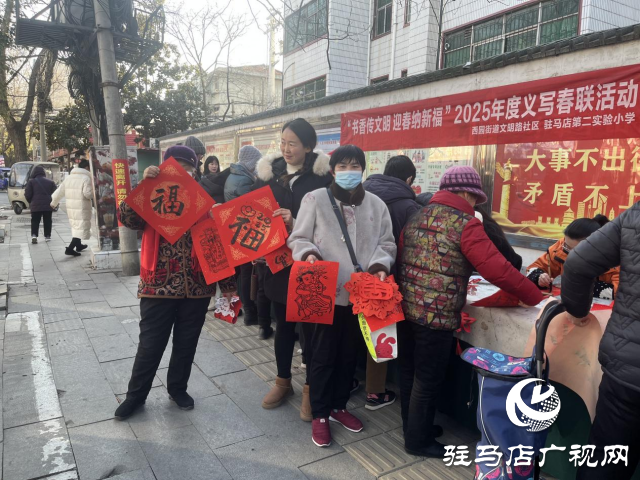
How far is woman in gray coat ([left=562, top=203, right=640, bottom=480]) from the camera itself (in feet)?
5.37

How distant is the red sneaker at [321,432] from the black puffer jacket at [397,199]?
1246 mm

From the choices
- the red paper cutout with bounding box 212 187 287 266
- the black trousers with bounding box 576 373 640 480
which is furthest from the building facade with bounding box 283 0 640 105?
the black trousers with bounding box 576 373 640 480

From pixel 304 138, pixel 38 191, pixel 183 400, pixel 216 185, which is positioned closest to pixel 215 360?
pixel 183 400

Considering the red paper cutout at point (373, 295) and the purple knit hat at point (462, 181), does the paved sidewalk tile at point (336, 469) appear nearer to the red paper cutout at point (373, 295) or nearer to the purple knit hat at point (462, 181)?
the red paper cutout at point (373, 295)

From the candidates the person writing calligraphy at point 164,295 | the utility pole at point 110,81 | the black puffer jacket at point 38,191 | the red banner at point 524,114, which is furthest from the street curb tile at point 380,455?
the black puffer jacket at point 38,191

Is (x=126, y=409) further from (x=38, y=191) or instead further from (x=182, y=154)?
(x=38, y=191)

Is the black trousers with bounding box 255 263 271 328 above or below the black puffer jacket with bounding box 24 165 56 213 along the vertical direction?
below

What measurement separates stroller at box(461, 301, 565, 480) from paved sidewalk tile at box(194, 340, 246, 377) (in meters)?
2.37

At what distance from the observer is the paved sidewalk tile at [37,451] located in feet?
8.09

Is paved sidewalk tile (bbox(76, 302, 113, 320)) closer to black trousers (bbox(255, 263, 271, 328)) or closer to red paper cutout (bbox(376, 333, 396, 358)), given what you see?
black trousers (bbox(255, 263, 271, 328))

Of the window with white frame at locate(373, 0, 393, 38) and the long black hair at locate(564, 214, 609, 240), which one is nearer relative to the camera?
the long black hair at locate(564, 214, 609, 240)

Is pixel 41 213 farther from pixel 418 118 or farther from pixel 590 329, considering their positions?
pixel 590 329

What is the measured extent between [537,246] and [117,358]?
3817 mm

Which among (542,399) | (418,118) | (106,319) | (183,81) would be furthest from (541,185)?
(183,81)
